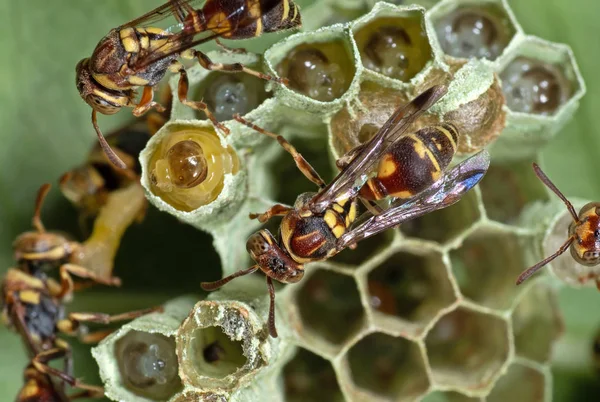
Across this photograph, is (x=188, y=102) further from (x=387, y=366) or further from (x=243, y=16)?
(x=387, y=366)

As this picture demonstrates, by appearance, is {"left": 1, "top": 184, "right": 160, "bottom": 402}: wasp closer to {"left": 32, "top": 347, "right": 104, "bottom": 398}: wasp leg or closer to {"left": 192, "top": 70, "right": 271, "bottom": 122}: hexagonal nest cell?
{"left": 32, "top": 347, "right": 104, "bottom": 398}: wasp leg

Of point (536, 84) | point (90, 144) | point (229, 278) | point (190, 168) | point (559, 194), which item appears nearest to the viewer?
point (190, 168)

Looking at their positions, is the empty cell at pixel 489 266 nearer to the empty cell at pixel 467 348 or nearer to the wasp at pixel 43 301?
the empty cell at pixel 467 348

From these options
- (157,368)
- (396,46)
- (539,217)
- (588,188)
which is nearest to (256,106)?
(396,46)

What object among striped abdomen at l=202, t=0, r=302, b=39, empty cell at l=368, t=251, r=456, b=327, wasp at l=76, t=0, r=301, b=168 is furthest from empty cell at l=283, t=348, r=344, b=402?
striped abdomen at l=202, t=0, r=302, b=39

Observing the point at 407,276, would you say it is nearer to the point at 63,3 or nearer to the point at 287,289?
the point at 287,289

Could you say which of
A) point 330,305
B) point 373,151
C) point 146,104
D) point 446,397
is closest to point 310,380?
point 330,305

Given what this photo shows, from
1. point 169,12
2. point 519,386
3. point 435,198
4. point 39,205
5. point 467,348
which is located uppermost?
point 169,12

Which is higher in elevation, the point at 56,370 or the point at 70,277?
the point at 70,277
